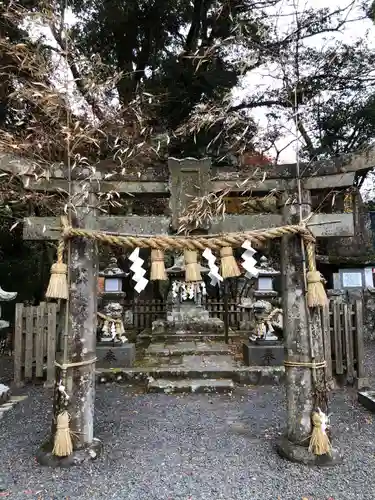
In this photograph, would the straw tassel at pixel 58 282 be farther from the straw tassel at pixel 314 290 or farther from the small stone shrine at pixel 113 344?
the small stone shrine at pixel 113 344

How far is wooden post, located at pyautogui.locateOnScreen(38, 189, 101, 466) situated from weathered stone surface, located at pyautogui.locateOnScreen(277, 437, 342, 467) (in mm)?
1872

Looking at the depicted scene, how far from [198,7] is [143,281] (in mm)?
9499

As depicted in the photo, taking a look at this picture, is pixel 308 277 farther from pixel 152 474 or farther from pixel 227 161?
pixel 227 161

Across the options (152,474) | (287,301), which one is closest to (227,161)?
(287,301)

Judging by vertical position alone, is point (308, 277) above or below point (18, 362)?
above

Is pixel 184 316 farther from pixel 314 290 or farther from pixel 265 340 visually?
pixel 314 290

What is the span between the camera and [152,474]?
321 centimetres

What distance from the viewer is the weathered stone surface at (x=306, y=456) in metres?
3.26

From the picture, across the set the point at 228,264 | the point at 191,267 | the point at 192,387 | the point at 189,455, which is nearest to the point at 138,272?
the point at 191,267

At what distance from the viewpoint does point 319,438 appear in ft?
10.6

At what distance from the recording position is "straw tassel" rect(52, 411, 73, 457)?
3.18 m

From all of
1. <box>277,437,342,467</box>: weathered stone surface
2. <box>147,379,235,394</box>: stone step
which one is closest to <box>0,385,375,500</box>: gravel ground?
<box>277,437,342,467</box>: weathered stone surface

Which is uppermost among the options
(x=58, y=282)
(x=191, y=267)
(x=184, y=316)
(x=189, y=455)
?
(x=191, y=267)

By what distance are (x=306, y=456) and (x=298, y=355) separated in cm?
91
